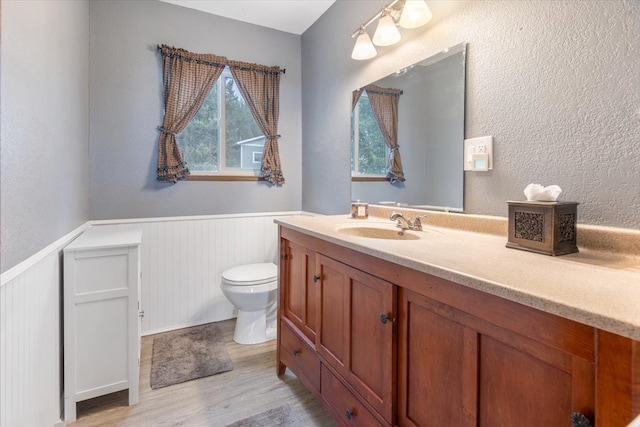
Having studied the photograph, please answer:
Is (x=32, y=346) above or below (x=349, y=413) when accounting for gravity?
above

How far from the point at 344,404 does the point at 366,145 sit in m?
1.43

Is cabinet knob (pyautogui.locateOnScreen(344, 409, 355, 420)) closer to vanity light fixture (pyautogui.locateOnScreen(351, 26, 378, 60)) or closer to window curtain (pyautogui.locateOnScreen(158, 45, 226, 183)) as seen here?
vanity light fixture (pyautogui.locateOnScreen(351, 26, 378, 60))

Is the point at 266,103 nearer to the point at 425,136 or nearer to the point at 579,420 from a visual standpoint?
the point at 425,136

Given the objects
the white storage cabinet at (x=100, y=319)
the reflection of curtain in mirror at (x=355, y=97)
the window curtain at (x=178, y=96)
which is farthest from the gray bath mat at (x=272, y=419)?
the reflection of curtain in mirror at (x=355, y=97)

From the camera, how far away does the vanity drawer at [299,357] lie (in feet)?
4.74

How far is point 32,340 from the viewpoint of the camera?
1126mm

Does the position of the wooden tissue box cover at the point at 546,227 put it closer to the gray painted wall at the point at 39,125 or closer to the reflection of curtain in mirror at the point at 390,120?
the reflection of curtain in mirror at the point at 390,120

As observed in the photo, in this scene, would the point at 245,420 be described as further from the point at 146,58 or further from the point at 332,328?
the point at 146,58

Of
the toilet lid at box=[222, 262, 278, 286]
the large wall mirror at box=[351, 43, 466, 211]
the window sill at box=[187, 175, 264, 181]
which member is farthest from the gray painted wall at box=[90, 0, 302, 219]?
the large wall mirror at box=[351, 43, 466, 211]

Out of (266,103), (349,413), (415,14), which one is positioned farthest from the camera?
(266,103)

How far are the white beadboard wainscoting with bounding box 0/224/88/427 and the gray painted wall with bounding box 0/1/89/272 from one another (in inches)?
3.1

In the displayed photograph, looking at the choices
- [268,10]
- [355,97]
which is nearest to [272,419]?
[355,97]

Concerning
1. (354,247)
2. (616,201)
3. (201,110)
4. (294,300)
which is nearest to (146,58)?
(201,110)

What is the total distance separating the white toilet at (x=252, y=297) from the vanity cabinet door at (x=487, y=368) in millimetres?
1301
